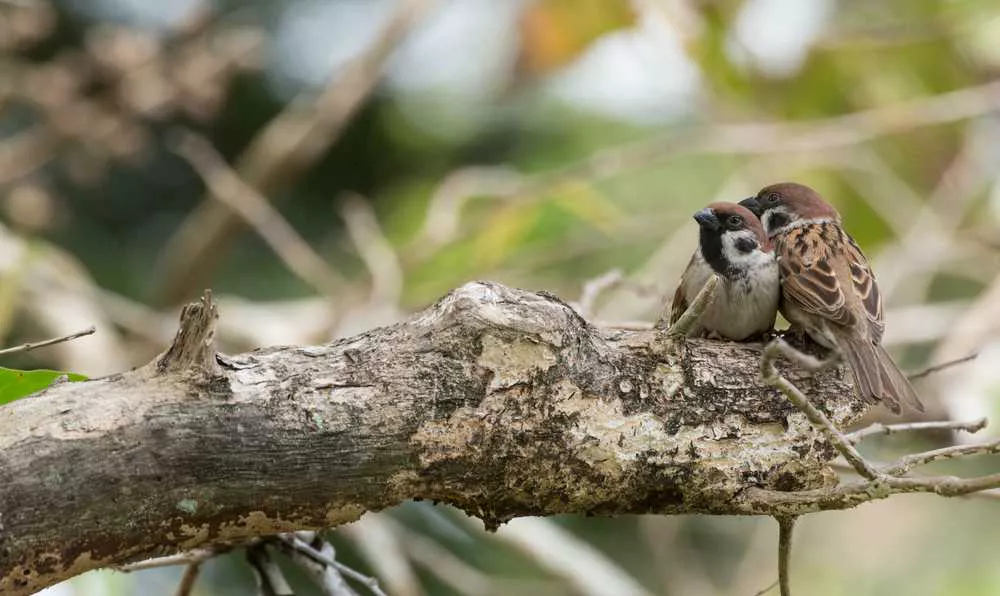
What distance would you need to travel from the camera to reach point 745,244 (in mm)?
2898

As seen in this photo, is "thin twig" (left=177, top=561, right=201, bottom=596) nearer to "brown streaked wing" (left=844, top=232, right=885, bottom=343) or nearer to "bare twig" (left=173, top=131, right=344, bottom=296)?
"brown streaked wing" (left=844, top=232, right=885, bottom=343)

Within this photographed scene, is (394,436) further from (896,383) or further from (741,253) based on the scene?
(741,253)

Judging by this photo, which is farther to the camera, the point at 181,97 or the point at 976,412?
the point at 181,97

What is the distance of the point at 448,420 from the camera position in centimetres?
188

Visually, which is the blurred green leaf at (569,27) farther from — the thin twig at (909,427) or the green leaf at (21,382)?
the green leaf at (21,382)

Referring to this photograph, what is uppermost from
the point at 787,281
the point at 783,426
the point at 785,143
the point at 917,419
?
the point at 785,143

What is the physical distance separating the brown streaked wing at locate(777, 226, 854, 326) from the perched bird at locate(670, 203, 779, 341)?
0.04 m

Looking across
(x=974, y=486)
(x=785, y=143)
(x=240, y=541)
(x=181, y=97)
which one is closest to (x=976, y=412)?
(x=785, y=143)

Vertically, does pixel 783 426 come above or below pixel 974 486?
above

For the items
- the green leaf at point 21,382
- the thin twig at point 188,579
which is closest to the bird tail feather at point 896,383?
the thin twig at point 188,579

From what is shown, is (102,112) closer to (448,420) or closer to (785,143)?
(785,143)

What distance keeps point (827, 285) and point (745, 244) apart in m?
0.26

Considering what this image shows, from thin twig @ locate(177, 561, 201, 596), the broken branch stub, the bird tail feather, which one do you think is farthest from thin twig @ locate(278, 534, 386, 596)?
the bird tail feather

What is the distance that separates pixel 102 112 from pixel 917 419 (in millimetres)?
3046
